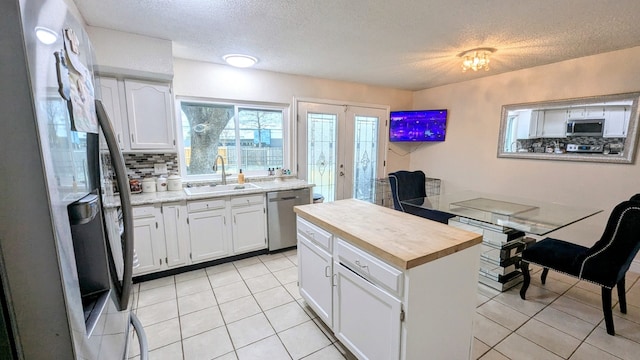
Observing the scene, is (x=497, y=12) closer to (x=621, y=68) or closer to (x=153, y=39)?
(x=621, y=68)

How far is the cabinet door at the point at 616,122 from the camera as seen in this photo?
9.48ft

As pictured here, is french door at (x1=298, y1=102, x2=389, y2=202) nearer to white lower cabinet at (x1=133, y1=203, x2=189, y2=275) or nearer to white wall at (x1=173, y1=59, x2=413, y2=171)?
white wall at (x1=173, y1=59, x2=413, y2=171)

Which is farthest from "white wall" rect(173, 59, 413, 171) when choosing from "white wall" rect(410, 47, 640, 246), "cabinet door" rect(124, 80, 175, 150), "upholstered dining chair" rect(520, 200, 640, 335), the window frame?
"upholstered dining chair" rect(520, 200, 640, 335)

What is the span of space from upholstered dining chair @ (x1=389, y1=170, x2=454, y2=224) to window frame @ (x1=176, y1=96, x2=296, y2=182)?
1.55 meters

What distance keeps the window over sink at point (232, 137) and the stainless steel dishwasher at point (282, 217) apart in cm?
73

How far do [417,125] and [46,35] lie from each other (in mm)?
4871

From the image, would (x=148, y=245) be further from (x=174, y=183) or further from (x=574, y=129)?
(x=574, y=129)

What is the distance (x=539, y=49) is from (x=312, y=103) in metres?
2.82

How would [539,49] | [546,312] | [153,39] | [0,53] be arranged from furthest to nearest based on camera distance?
1. [539,49]
2. [153,39]
3. [546,312]
4. [0,53]

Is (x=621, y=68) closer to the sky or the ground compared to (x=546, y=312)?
closer to the sky

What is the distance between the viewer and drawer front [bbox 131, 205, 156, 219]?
258 centimetres

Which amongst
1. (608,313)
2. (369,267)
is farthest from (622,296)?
(369,267)

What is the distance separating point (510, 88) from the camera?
3.79 m

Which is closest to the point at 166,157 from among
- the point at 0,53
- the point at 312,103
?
the point at 312,103
